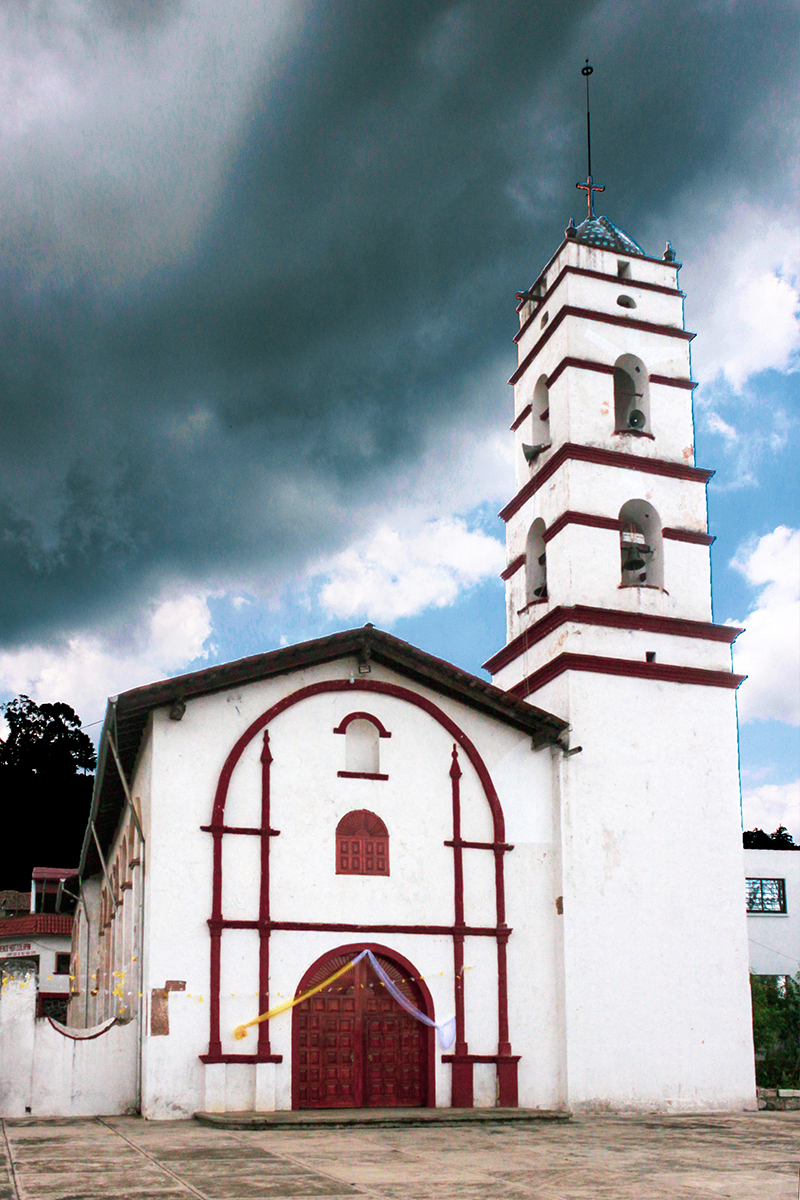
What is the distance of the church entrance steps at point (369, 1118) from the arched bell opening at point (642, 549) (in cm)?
978

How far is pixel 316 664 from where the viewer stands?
2159cm

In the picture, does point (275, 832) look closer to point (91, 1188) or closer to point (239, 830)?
point (239, 830)

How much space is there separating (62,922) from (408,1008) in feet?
Answer: 95.4

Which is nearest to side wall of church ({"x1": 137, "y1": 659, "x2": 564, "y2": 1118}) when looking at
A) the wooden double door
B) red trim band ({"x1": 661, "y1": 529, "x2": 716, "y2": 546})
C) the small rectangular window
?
the wooden double door

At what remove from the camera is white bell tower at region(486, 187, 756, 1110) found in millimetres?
21156

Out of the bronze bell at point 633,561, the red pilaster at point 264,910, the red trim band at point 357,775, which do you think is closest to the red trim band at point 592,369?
the bronze bell at point 633,561

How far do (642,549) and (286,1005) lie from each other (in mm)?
10733

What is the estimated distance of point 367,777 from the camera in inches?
835

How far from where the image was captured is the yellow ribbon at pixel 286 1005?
63.2 ft

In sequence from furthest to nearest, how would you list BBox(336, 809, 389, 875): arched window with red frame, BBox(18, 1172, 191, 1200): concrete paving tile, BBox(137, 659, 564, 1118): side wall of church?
BBox(336, 809, 389, 875): arched window with red frame, BBox(137, 659, 564, 1118): side wall of church, BBox(18, 1172, 191, 1200): concrete paving tile

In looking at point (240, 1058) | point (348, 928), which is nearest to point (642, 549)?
point (348, 928)

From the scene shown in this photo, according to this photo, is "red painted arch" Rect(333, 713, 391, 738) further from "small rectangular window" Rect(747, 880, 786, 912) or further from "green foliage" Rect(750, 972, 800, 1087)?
"small rectangular window" Rect(747, 880, 786, 912)

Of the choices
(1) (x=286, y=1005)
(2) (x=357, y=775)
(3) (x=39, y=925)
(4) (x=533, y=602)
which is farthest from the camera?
(3) (x=39, y=925)

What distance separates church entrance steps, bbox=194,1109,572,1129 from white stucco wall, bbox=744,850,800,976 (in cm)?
1461
